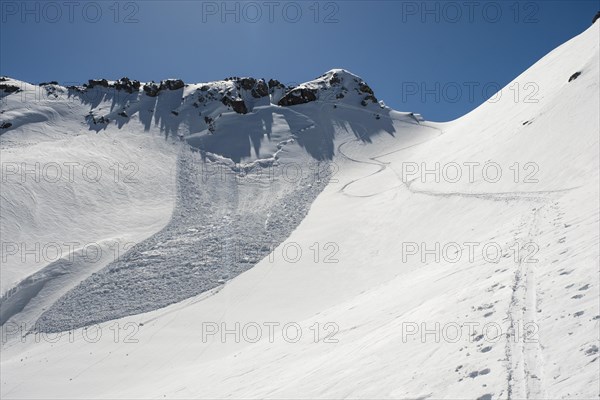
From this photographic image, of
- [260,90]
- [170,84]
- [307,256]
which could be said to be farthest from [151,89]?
[307,256]

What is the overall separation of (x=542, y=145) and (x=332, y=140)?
1294 inches

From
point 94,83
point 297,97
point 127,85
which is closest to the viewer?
point 94,83

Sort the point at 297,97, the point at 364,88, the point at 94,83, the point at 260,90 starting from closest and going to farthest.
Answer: the point at 94,83
the point at 297,97
the point at 260,90
the point at 364,88

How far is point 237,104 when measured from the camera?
6369 centimetres

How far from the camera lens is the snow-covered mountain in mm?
9211

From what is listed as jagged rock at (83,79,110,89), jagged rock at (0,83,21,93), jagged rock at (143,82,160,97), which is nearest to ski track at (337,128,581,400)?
jagged rock at (143,82,160,97)

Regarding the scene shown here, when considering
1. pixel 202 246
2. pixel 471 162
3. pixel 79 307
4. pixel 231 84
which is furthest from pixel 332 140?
pixel 79 307

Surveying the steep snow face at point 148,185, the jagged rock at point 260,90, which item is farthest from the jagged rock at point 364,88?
the jagged rock at point 260,90

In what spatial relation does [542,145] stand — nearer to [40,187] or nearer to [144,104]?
[40,187]

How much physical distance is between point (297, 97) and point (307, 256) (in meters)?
47.5

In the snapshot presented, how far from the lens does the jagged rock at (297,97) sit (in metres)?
68.2

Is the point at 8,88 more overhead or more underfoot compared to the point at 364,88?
more underfoot

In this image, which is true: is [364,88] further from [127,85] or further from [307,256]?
[307,256]

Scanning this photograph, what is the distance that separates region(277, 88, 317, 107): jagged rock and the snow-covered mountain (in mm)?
13376
